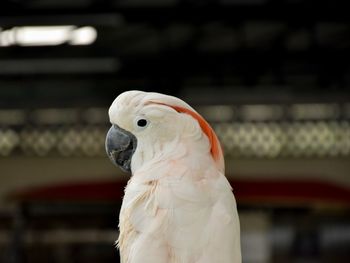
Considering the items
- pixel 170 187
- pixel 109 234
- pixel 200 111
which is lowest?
pixel 109 234

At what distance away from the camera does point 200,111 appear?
8.81 meters

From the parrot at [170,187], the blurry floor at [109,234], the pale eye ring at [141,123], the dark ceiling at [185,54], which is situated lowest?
the blurry floor at [109,234]

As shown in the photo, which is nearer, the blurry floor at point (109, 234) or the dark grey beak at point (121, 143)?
the dark grey beak at point (121, 143)

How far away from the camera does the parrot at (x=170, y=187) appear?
186 centimetres

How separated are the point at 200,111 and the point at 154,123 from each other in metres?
6.87

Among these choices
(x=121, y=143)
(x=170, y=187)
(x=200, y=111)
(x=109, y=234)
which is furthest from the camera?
(x=200, y=111)

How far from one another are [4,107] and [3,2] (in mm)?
3044

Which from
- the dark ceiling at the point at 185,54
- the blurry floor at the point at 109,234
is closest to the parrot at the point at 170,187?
the dark ceiling at the point at 185,54

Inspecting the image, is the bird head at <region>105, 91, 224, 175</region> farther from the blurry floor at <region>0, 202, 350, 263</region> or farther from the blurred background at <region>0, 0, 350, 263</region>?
the blurry floor at <region>0, 202, 350, 263</region>

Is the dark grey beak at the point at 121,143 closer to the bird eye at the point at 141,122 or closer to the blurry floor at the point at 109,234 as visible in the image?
the bird eye at the point at 141,122

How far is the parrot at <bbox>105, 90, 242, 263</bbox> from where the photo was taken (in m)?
1.86

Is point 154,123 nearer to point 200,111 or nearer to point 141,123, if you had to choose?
point 141,123

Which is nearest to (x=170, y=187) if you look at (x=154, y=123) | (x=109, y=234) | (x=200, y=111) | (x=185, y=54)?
(x=154, y=123)

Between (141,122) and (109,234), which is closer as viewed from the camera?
(141,122)
